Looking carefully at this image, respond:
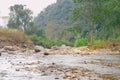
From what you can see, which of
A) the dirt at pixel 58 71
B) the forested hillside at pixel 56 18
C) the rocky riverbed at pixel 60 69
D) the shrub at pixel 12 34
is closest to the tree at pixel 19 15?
the forested hillside at pixel 56 18

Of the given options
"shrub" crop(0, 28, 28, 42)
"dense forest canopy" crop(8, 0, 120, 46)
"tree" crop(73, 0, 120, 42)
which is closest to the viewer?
"tree" crop(73, 0, 120, 42)

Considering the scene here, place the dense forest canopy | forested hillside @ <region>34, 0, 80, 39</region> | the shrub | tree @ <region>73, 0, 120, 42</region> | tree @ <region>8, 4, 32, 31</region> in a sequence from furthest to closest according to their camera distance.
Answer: forested hillside @ <region>34, 0, 80, 39</region> → tree @ <region>8, 4, 32, 31</region> → the shrub → the dense forest canopy → tree @ <region>73, 0, 120, 42</region>

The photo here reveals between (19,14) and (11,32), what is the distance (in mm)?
29623

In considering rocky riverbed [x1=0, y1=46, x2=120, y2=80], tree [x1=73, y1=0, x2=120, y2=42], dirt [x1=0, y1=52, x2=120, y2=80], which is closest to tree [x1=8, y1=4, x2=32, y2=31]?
tree [x1=73, y1=0, x2=120, y2=42]

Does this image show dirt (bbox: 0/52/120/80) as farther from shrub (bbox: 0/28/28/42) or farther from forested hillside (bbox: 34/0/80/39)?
forested hillside (bbox: 34/0/80/39)

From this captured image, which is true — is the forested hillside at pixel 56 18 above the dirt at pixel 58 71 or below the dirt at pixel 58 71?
above

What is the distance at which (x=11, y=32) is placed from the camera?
151 feet

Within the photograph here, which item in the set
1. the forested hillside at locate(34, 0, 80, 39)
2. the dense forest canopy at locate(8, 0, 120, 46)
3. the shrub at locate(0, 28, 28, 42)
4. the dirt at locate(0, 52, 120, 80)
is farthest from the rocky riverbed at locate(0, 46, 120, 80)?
the forested hillside at locate(34, 0, 80, 39)

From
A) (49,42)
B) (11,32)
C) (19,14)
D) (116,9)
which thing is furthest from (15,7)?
(116,9)

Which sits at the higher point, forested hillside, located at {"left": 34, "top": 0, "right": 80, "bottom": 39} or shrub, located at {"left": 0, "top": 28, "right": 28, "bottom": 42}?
forested hillside, located at {"left": 34, "top": 0, "right": 80, "bottom": 39}

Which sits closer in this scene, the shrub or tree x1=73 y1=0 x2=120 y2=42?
tree x1=73 y1=0 x2=120 y2=42

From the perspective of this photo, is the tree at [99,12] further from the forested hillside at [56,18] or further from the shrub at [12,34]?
the forested hillside at [56,18]

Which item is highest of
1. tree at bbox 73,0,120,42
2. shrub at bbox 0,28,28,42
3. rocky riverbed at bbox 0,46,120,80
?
tree at bbox 73,0,120,42

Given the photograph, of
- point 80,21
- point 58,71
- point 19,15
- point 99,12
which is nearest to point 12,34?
point 99,12
